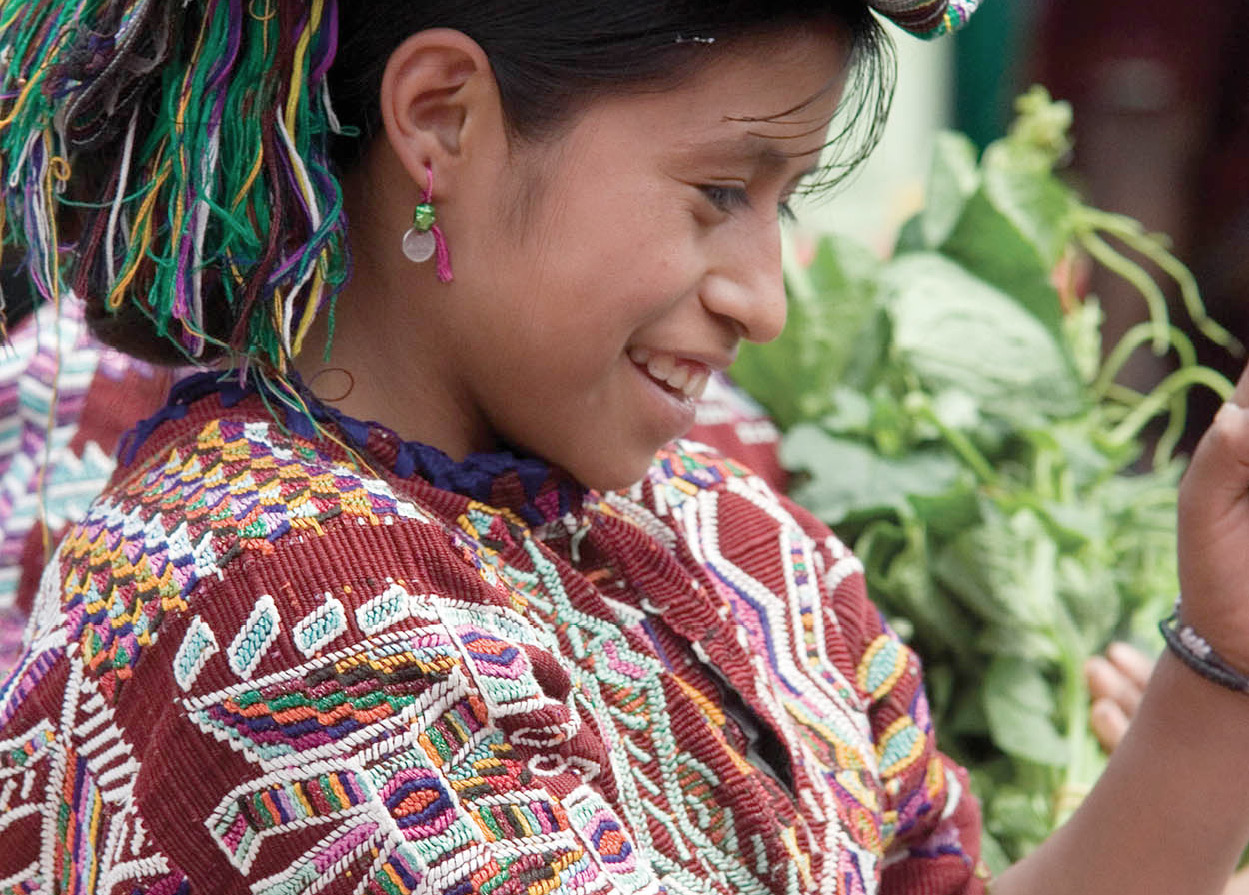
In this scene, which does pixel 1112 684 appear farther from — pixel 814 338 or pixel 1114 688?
pixel 814 338

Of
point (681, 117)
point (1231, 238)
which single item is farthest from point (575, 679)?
point (1231, 238)

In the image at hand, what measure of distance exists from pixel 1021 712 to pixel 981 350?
39cm

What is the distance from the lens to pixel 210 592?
2.51 ft

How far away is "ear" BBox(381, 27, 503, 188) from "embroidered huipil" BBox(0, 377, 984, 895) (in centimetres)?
16

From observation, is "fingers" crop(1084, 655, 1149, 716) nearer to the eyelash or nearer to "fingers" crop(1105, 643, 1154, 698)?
"fingers" crop(1105, 643, 1154, 698)

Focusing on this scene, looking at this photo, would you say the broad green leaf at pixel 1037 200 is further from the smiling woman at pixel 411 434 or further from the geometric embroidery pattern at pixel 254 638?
the geometric embroidery pattern at pixel 254 638

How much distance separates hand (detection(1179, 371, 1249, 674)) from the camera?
0.99 meters

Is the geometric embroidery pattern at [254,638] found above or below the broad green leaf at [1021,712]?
above

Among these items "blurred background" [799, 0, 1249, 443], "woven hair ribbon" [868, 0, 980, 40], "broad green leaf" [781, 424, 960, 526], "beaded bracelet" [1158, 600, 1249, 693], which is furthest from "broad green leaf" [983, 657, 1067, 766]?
"blurred background" [799, 0, 1249, 443]

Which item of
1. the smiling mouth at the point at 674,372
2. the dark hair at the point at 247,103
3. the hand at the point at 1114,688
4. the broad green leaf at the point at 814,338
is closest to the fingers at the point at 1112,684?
the hand at the point at 1114,688

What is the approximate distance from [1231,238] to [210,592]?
324 centimetres

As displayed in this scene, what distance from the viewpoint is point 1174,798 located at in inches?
40.9

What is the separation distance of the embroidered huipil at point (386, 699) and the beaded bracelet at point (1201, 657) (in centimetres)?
24

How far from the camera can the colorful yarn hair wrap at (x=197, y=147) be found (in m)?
0.83
